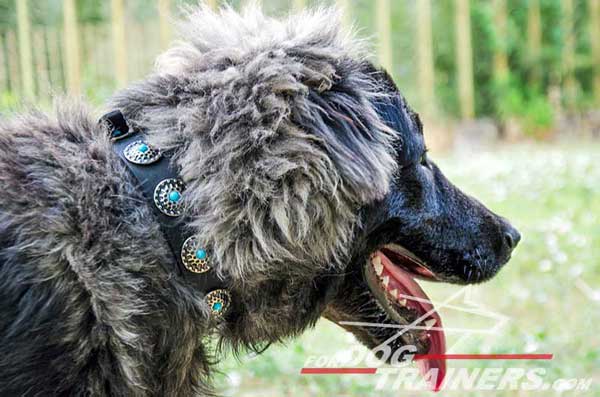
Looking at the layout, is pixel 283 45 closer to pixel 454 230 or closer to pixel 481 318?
pixel 454 230

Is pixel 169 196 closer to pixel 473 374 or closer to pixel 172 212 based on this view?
pixel 172 212

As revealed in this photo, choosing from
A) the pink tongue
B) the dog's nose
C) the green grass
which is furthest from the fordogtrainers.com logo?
the dog's nose

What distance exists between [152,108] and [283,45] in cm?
38

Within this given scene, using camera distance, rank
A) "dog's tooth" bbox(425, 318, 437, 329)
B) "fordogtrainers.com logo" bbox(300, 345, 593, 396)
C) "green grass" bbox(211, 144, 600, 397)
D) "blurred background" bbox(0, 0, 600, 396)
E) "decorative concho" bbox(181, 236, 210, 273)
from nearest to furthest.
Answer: "decorative concho" bbox(181, 236, 210, 273) → "dog's tooth" bbox(425, 318, 437, 329) → "fordogtrainers.com logo" bbox(300, 345, 593, 396) → "green grass" bbox(211, 144, 600, 397) → "blurred background" bbox(0, 0, 600, 396)

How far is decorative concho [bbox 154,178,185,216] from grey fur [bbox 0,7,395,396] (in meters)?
0.03

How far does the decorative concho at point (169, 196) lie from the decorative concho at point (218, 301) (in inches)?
8.3

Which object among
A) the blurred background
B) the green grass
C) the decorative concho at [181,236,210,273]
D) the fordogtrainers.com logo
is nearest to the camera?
the decorative concho at [181,236,210,273]

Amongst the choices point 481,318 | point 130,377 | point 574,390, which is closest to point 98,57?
point 481,318

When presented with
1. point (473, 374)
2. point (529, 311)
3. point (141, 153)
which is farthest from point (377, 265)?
point (529, 311)

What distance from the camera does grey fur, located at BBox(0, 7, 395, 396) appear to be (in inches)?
66.2

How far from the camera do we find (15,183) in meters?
1.76

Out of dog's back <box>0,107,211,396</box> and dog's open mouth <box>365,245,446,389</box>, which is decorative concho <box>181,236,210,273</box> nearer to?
dog's back <box>0,107,211,396</box>

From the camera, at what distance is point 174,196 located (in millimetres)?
1830

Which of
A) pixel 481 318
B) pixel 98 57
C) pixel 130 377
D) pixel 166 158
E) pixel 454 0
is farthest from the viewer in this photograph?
pixel 454 0
